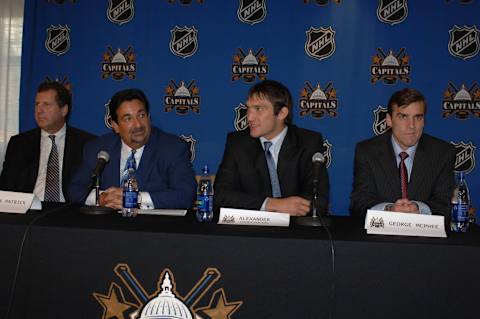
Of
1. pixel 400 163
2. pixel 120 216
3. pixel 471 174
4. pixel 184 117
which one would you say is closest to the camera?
pixel 120 216

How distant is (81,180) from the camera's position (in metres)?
2.89

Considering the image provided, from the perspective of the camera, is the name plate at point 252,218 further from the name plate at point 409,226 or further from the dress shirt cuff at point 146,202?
the dress shirt cuff at point 146,202

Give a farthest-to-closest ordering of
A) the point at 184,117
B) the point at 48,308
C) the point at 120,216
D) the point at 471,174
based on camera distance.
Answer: the point at 184,117 < the point at 471,174 < the point at 120,216 < the point at 48,308

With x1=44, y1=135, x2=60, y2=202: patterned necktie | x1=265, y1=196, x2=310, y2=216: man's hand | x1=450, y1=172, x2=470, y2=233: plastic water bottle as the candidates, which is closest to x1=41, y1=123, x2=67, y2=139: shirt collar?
x1=44, y1=135, x2=60, y2=202: patterned necktie

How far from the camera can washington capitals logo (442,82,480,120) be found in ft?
13.2

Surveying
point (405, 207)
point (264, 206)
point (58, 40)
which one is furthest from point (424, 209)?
point (58, 40)

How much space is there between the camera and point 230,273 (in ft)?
5.71

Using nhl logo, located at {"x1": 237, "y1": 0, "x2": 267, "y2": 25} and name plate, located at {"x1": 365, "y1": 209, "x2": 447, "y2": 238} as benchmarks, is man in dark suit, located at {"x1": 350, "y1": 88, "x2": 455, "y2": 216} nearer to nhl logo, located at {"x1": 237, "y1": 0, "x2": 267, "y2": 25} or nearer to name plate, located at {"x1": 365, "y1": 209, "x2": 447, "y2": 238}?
name plate, located at {"x1": 365, "y1": 209, "x2": 447, "y2": 238}

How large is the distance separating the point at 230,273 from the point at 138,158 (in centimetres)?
135

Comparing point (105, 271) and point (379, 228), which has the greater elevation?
point (379, 228)

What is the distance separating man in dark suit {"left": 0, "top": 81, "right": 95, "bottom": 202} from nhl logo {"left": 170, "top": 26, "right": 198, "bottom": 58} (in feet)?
3.62

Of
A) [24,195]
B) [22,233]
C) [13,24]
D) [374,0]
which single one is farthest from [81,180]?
[374,0]

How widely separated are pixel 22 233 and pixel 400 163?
1.94m

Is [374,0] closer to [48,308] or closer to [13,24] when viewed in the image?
[13,24]
